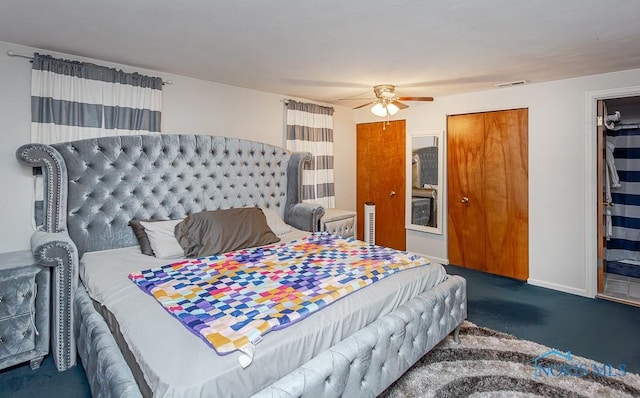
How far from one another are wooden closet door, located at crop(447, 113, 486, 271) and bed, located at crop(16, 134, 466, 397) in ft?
6.50

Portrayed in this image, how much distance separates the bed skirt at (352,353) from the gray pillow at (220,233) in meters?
0.80

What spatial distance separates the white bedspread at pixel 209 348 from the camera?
131cm

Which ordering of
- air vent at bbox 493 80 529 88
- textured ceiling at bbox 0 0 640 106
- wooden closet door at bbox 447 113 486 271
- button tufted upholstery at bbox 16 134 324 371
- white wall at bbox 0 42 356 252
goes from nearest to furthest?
textured ceiling at bbox 0 0 640 106 < button tufted upholstery at bbox 16 134 324 371 < white wall at bbox 0 42 356 252 < air vent at bbox 493 80 529 88 < wooden closet door at bbox 447 113 486 271

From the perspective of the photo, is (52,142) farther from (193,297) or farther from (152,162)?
(193,297)

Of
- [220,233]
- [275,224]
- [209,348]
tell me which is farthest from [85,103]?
[209,348]

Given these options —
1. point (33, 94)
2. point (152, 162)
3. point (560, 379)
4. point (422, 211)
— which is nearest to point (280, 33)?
point (152, 162)

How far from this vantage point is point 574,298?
11.8 ft

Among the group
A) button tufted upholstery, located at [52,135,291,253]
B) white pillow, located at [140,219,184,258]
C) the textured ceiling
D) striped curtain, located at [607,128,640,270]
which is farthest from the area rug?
striped curtain, located at [607,128,640,270]

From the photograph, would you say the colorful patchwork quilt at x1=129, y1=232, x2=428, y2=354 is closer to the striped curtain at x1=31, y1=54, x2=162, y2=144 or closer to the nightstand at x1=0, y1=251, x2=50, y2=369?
the nightstand at x1=0, y1=251, x2=50, y2=369

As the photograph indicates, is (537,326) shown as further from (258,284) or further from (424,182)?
(258,284)

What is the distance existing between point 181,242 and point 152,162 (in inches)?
35.4

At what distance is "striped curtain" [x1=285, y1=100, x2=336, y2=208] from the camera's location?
14.7 feet

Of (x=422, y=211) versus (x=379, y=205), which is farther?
(x=379, y=205)

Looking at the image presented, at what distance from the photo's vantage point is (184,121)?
3.55m
